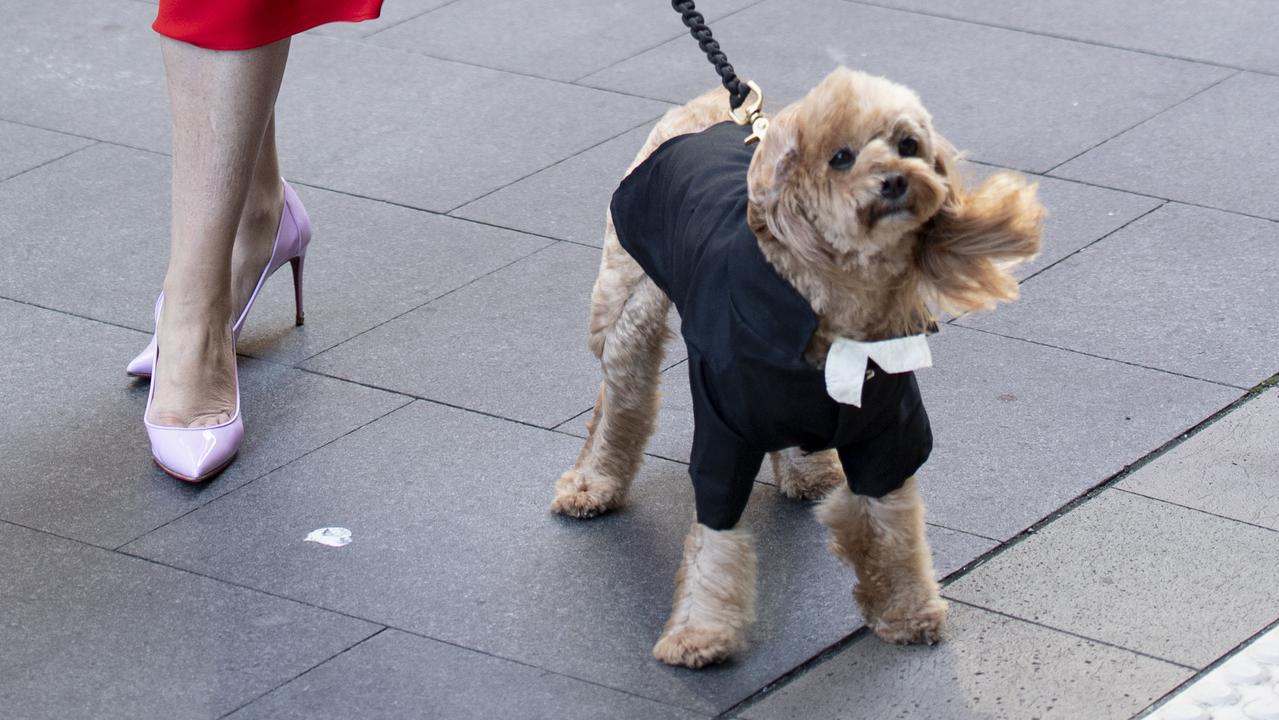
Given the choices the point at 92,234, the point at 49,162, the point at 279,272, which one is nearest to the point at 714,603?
the point at 279,272

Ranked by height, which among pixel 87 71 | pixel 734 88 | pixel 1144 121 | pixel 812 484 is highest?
pixel 734 88

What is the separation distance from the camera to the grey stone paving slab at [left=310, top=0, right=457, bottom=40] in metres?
7.99

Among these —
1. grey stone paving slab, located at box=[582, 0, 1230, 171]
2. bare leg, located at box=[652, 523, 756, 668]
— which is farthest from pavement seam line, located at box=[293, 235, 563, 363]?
bare leg, located at box=[652, 523, 756, 668]

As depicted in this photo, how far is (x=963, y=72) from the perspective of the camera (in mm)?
7113

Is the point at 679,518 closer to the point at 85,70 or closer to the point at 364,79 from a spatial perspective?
the point at 364,79

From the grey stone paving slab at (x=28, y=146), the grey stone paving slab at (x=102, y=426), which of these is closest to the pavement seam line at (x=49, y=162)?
the grey stone paving slab at (x=28, y=146)

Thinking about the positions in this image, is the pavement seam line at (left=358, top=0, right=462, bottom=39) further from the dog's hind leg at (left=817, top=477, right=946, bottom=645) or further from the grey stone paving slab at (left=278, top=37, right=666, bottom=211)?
the dog's hind leg at (left=817, top=477, right=946, bottom=645)

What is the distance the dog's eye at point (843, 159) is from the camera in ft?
10.1

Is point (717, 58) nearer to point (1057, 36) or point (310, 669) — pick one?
point (310, 669)

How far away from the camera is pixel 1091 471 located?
4332mm

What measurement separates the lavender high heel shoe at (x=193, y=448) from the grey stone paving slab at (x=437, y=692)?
0.97 metres

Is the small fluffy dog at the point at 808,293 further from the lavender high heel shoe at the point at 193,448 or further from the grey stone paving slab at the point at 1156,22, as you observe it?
the grey stone paving slab at the point at 1156,22

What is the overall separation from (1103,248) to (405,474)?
259 cm

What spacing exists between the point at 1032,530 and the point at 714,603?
0.96 metres
